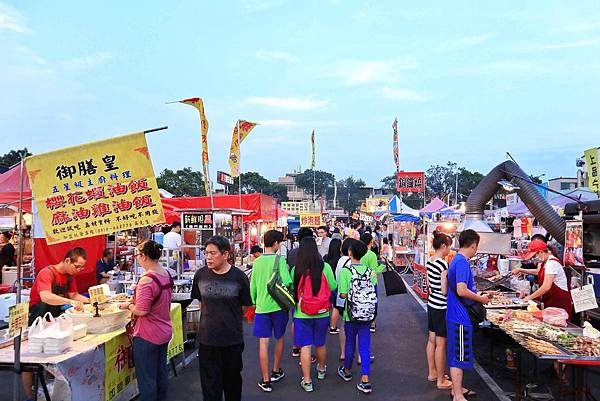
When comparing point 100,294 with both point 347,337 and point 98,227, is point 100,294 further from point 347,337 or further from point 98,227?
point 347,337

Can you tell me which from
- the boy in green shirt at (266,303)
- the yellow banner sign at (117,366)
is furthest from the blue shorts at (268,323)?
the yellow banner sign at (117,366)

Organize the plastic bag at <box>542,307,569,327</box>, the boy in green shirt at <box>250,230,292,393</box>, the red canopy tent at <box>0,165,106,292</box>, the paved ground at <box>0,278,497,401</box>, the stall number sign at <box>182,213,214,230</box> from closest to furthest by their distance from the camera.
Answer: the paved ground at <box>0,278,497,401</box> < the boy in green shirt at <box>250,230,292,393</box> < the plastic bag at <box>542,307,569,327</box> < the red canopy tent at <box>0,165,106,292</box> < the stall number sign at <box>182,213,214,230</box>

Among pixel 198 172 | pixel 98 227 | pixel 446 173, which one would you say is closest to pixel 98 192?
pixel 98 227

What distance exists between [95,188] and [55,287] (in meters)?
1.81

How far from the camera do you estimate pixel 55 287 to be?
510cm

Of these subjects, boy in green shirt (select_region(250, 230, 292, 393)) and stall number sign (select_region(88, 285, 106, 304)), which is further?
boy in green shirt (select_region(250, 230, 292, 393))

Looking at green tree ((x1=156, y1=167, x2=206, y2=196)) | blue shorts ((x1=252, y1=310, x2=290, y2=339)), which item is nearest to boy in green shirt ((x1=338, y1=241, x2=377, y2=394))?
blue shorts ((x1=252, y1=310, x2=290, y2=339))

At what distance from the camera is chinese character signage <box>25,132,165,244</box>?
389 centimetres

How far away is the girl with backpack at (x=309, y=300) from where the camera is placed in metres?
5.11

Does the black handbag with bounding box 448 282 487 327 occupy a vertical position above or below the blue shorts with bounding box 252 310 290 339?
above

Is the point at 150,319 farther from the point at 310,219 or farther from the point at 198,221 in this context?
the point at 310,219

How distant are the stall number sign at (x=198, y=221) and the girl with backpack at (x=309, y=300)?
4724 millimetres

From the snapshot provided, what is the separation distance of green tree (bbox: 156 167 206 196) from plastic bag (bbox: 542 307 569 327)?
4073 cm

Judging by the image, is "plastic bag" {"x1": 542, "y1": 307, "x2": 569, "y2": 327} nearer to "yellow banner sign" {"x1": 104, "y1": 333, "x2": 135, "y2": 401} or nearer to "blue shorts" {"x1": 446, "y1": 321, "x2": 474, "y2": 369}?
"blue shorts" {"x1": 446, "y1": 321, "x2": 474, "y2": 369}
